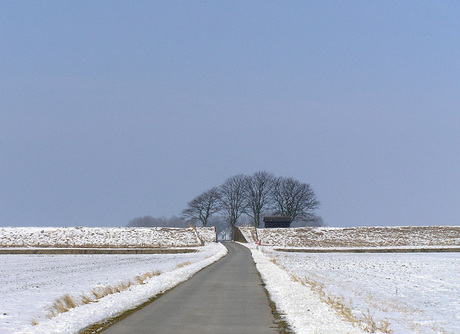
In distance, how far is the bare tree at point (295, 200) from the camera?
108 metres

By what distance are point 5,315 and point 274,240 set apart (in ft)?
220

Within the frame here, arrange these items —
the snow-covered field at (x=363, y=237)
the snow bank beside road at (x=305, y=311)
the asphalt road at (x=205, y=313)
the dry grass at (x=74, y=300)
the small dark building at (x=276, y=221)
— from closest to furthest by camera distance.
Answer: the snow bank beside road at (x=305, y=311)
the asphalt road at (x=205, y=313)
the dry grass at (x=74, y=300)
the snow-covered field at (x=363, y=237)
the small dark building at (x=276, y=221)

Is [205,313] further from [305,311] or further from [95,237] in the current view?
[95,237]

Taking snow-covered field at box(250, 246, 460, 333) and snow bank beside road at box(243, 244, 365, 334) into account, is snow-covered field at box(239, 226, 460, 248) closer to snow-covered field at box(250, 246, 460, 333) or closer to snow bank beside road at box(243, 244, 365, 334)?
snow-covered field at box(250, 246, 460, 333)

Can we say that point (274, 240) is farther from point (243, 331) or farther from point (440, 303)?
point (243, 331)

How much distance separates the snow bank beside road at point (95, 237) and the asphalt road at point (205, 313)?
49.6 meters

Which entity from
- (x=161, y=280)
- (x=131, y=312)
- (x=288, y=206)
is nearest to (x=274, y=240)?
(x=288, y=206)

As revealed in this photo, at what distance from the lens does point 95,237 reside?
68812 millimetres

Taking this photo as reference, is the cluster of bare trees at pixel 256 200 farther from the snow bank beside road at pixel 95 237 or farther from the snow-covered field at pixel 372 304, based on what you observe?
the snow-covered field at pixel 372 304

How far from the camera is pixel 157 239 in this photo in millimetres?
70188

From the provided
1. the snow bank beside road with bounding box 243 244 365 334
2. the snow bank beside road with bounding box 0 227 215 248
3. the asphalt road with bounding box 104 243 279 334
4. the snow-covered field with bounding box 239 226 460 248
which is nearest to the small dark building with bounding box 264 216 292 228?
the snow-covered field with bounding box 239 226 460 248

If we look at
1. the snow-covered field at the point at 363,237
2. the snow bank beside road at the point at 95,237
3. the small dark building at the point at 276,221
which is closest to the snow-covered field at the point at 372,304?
the snow bank beside road at the point at 95,237

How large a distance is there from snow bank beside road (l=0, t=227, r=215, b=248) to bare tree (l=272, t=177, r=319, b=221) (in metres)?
37.5

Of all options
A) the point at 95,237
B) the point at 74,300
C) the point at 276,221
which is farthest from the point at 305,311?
the point at 276,221
